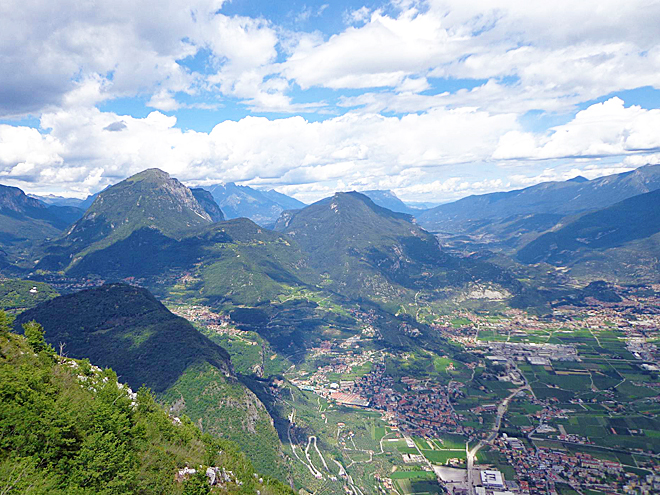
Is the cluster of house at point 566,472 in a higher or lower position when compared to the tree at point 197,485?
lower

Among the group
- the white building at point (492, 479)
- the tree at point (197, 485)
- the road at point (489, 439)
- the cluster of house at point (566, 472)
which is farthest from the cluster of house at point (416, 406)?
the tree at point (197, 485)

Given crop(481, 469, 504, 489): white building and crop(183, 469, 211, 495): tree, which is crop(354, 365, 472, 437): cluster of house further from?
crop(183, 469, 211, 495): tree

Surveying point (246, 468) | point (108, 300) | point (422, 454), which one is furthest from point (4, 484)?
point (108, 300)

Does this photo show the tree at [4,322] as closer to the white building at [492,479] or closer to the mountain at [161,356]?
the mountain at [161,356]

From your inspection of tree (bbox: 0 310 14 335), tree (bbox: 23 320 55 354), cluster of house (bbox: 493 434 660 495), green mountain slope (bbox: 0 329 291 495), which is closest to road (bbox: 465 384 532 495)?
cluster of house (bbox: 493 434 660 495)

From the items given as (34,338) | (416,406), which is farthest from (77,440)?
(416,406)

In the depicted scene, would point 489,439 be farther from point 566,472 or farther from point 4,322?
point 4,322
